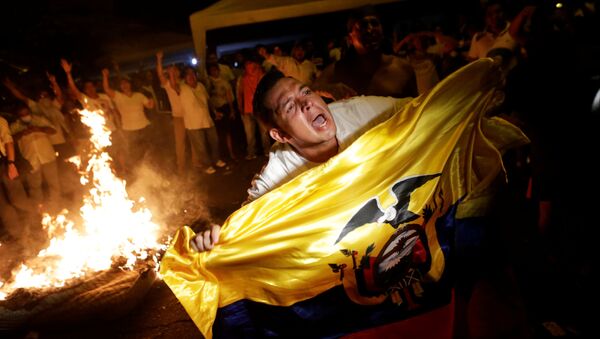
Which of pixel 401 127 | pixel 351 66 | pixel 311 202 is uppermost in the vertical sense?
pixel 351 66

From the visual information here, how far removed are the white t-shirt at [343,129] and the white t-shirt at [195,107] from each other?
6.74 metres

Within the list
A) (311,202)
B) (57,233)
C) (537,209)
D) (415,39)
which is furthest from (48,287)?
(415,39)

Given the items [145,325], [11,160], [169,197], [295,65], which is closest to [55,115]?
[11,160]

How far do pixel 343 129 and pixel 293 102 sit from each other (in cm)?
46

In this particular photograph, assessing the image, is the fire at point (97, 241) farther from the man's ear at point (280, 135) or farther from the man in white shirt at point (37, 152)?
the man's ear at point (280, 135)

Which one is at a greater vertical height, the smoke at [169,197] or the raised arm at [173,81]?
the raised arm at [173,81]

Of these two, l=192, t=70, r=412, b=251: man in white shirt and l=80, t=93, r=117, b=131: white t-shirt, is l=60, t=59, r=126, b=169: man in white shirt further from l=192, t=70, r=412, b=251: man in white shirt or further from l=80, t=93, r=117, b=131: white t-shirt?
l=192, t=70, r=412, b=251: man in white shirt

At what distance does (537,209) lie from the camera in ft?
14.1

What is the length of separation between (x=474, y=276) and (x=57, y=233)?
20.2 feet

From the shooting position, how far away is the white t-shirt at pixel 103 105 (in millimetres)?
8938

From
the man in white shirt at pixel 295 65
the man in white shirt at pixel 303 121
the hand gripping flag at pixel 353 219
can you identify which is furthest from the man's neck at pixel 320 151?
the man in white shirt at pixel 295 65

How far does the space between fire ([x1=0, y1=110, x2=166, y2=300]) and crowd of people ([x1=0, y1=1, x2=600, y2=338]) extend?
2129 mm

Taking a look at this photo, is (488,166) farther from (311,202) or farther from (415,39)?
(415,39)

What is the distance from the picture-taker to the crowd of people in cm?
409
